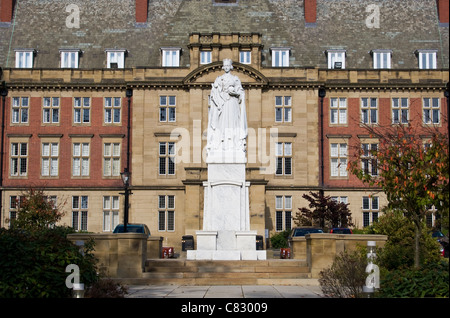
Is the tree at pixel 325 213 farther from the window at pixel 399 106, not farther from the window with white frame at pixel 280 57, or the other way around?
the window with white frame at pixel 280 57

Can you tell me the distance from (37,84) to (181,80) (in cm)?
1056

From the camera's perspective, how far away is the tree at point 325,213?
4572 cm

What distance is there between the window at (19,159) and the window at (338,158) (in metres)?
22.4

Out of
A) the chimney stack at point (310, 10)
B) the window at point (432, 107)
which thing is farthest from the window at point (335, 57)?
the window at point (432, 107)

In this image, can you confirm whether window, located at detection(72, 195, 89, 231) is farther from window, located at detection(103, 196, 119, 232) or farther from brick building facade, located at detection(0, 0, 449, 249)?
window, located at detection(103, 196, 119, 232)

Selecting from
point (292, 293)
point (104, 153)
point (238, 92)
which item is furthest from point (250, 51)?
point (292, 293)

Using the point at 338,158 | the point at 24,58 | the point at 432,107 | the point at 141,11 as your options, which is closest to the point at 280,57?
the point at 338,158

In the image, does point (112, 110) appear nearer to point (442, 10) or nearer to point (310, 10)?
point (310, 10)

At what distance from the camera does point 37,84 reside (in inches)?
2076

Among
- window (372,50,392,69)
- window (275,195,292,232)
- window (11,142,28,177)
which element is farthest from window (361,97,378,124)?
window (11,142,28,177)

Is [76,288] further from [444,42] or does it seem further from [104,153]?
[444,42]

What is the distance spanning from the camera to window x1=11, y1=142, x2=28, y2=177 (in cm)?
5259

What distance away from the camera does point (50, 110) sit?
53.4 meters

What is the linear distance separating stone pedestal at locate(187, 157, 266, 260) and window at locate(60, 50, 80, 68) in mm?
30814
